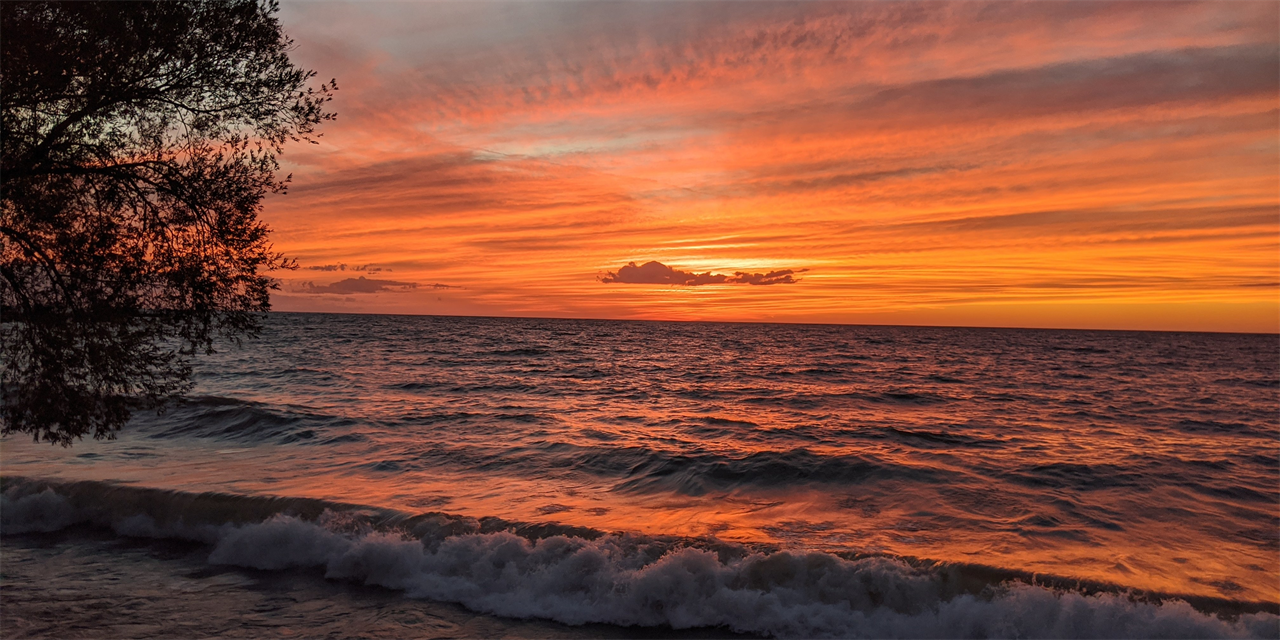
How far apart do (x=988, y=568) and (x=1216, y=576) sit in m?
4.43

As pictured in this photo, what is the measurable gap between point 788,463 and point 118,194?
17.5 m

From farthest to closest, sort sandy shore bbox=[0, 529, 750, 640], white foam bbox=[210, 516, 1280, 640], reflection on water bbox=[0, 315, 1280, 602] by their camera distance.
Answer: reflection on water bbox=[0, 315, 1280, 602] → white foam bbox=[210, 516, 1280, 640] → sandy shore bbox=[0, 529, 750, 640]

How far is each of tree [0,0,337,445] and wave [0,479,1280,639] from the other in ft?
12.3

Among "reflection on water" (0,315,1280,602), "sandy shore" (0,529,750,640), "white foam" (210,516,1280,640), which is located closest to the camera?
"sandy shore" (0,529,750,640)

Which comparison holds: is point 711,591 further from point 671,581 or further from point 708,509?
point 708,509

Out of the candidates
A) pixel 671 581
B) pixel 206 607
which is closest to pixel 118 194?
pixel 206 607

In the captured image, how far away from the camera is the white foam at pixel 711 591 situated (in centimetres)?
996

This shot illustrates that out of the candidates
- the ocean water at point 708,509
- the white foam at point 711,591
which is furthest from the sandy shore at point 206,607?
the white foam at point 711,591

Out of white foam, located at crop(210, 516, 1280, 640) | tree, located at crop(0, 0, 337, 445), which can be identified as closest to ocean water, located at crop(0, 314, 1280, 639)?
white foam, located at crop(210, 516, 1280, 640)

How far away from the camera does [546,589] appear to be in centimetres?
1104

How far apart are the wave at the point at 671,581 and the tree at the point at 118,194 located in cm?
375

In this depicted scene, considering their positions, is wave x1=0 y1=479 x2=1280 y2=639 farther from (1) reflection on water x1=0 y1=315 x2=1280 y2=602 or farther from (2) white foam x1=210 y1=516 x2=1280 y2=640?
(1) reflection on water x1=0 y1=315 x2=1280 y2=602

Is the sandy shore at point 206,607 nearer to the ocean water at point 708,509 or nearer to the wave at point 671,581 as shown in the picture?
the ocean water at point 708,509

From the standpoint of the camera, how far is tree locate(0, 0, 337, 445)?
970cm
